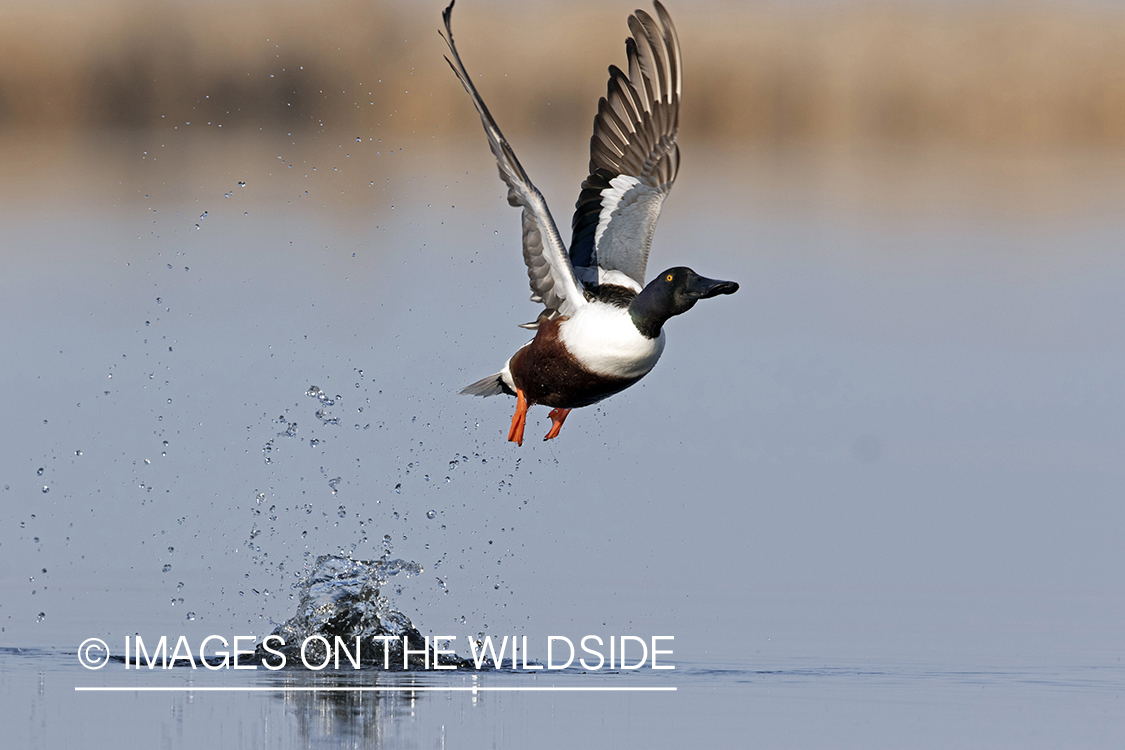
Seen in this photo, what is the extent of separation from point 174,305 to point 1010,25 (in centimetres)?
2008

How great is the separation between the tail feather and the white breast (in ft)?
2.94

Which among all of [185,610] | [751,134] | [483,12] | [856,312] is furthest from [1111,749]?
[751,134]

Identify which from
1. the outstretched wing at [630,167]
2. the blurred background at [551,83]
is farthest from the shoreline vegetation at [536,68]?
the outstretched wing at [630,167]

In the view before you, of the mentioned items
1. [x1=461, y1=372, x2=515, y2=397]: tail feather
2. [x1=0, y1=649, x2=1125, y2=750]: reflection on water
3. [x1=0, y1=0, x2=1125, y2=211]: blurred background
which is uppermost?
[x1=0, y1=0, x2=1125, y2=211]: blurred background

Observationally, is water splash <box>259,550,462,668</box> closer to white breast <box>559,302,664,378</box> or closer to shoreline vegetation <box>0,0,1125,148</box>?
white breast <box>559,302,664,378</box>

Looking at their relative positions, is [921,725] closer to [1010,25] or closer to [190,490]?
[190,490]

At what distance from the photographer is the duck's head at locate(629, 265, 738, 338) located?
6.88 m

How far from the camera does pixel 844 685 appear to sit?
6074 mm

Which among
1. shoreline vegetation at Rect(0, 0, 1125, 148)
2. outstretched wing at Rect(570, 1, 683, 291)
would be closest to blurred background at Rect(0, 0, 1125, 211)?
shoreline vegetation at Rect(0, 0, 1125, 148)

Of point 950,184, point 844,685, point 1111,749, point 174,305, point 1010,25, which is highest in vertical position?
point 1010,25

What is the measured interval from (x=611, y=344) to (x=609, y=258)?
2.78ft

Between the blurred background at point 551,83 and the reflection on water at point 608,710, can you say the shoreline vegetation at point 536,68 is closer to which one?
the blurred background at point 551,83

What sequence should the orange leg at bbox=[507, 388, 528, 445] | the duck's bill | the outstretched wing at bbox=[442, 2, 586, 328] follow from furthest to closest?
the orange leg at bbox=[507, 388, 528, 445], the duck's bill, the outstretched wing at bbox=[442, 2, 586, 328]

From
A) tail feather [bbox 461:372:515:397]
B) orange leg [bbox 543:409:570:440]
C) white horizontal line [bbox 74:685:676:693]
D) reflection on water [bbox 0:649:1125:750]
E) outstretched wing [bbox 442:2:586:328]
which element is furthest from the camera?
tail feather [bbox 461:372:515:397]
